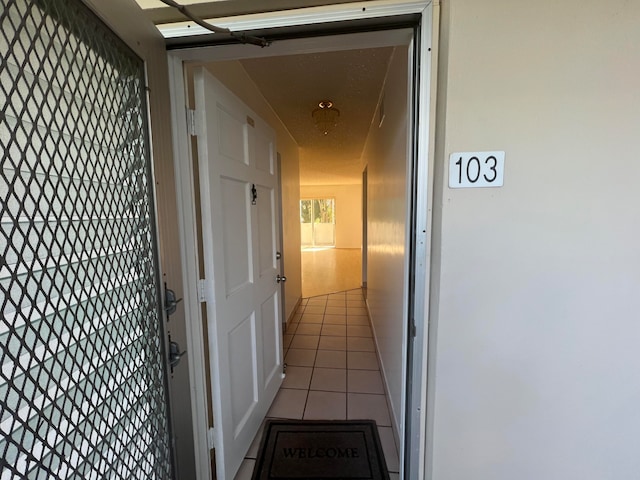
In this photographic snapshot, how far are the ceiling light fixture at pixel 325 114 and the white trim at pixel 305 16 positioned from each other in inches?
58.8

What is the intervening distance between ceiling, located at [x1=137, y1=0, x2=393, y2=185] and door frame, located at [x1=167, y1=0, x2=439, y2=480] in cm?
20

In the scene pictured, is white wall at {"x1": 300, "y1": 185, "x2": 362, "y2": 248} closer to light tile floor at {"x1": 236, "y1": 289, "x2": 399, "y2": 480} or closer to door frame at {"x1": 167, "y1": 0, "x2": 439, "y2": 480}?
light tile floor at {"x1": 236, "y1": 289, "x2": 399, "y2": 480}

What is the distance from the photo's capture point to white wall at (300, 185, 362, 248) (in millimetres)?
9500

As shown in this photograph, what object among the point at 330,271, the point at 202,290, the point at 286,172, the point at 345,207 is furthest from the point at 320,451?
the point at 345,207

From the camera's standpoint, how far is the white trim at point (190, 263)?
3.53 feet

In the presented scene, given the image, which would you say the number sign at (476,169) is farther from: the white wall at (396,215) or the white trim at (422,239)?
the white wall at (396,215)

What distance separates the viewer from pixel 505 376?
3.03ft

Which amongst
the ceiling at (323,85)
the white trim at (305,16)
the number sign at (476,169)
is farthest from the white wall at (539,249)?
the ceiling at (323,85)

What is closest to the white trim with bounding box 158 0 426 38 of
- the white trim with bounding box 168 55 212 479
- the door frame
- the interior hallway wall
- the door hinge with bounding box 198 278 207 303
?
the door frame

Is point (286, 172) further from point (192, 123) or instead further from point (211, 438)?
point (211, 438)

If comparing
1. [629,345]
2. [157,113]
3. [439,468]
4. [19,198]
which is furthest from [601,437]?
[157,113]

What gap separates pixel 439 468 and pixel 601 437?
20.9 inches

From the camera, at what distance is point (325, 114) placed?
2549 mm

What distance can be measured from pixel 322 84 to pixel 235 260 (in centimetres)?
145
